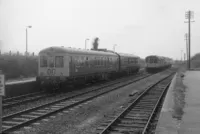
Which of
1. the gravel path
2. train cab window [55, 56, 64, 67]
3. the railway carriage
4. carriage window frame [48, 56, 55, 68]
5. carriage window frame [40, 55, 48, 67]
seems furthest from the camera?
the railway carriage

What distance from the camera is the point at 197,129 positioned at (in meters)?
8.31

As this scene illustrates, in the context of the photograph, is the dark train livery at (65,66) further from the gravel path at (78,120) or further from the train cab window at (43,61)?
the gravel path at (78,120)

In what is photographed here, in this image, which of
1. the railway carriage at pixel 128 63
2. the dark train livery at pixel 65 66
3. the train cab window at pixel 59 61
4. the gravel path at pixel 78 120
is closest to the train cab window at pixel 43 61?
the dark train livery at pixel 65 66

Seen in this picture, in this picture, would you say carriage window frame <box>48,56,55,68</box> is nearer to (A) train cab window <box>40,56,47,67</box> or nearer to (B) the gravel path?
(A) train cab window <box>40,56,47,67</box>

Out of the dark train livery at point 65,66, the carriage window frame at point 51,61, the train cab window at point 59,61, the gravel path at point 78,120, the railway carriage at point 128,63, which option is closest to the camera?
the gravel path at point 78,120

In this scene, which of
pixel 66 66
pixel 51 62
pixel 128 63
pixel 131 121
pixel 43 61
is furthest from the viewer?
pixel 128 63

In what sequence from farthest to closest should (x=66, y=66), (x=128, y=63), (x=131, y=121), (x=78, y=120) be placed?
(x=128, y=63) < (x=66, y=66) < (x=78, y=120) < (x=131, y=121)

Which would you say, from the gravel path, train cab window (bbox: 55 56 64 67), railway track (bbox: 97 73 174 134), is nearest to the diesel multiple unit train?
train cab window (bbox: 55 56 64 67)

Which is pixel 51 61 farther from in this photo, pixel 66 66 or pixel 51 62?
pixel 66 66

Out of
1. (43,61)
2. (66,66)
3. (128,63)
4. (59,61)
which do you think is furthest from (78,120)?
(128,63)

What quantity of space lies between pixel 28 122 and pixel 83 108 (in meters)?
3.43

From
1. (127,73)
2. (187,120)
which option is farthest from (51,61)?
(127,73)

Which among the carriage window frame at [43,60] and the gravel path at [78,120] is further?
the carriage window frame at [43,60]

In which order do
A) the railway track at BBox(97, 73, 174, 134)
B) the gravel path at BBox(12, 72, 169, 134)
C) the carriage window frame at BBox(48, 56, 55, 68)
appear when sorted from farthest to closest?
the carriage window frame at BBox(48, 56, 55, 68)
the gravel path at BBox(12, 72, 169, 134)
the railway track at BBox(97, 73, 174, 134)
